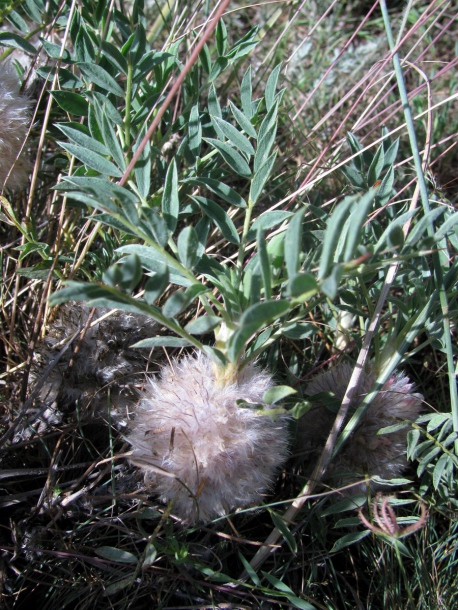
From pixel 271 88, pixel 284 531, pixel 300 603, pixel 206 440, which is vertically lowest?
pixel 300 603

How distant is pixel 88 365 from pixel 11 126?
58cm

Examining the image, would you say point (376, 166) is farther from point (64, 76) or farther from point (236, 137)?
point (64, 76)

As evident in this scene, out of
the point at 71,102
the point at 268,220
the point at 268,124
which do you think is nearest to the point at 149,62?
the point at 71,102

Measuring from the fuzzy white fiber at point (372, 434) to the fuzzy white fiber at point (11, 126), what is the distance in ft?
2.88

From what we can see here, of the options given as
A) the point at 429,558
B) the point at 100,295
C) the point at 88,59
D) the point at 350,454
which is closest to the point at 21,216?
the point at 88,59

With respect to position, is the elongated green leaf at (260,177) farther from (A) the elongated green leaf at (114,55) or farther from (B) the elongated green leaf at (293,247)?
(A) the elongated green leaf at (114,55)

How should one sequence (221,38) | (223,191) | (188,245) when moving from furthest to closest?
(221,38), (223,191), (188,245)

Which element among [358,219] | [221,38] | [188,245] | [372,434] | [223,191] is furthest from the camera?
[221,38]

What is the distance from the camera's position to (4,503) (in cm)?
122

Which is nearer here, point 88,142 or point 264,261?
point 264,261

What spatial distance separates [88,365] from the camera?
130cm

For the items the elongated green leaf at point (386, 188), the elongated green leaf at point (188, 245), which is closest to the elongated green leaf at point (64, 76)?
the elongated green leaf at point (188, 245)

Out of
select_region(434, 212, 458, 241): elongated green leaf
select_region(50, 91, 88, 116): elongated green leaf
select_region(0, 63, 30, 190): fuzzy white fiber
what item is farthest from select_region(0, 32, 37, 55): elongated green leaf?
select_region(434, 212, 458, 241): elongated green leaf

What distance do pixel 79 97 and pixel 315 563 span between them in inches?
44.9
